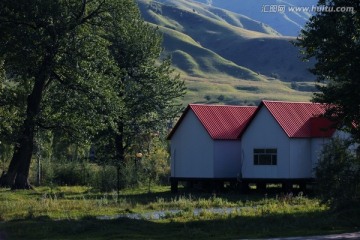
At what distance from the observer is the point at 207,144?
48.7 meters

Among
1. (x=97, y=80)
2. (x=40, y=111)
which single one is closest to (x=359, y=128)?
(x=97, y=80)

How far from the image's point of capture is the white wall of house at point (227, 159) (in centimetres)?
4825

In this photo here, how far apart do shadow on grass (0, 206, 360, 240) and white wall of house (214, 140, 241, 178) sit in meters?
21.1

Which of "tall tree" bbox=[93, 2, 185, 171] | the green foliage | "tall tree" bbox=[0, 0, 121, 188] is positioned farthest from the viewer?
"tall tree" bbox=[93, 2, 185, 171]

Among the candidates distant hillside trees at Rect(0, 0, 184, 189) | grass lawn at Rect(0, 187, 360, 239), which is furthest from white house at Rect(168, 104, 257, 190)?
grass lawn at Rect(0, 187, 360, 239)

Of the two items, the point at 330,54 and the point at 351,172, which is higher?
the point at 330,54

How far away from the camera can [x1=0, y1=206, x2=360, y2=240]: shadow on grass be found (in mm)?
22906

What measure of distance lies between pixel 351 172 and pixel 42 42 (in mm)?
20916

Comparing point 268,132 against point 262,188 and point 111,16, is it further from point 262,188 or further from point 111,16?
point 111,16

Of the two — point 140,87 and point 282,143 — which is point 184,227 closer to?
point 282,143

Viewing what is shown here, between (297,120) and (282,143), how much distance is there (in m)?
2.11

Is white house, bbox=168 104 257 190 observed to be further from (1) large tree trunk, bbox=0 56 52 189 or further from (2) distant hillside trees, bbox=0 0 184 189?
(1) large tree trunk, bbox=0 56 52 189

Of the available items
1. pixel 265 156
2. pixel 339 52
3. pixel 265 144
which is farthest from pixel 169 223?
pixel 265 144

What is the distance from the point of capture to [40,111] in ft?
155
